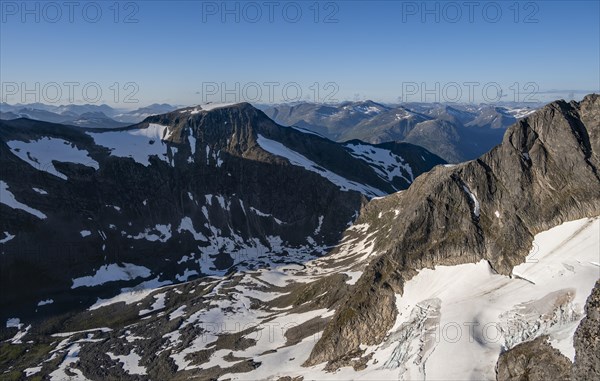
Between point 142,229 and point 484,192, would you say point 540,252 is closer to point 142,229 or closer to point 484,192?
point 484,192

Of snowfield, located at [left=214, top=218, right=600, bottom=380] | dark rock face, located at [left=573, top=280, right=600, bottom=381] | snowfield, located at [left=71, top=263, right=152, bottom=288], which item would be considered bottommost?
snowfield, located at [left=71, top=263, right=152, bottom=288]

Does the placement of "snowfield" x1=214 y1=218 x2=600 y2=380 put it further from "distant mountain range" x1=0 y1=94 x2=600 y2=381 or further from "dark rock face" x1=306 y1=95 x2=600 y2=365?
"dark rock face" x1=306 y1=95 x2=600 y2=365

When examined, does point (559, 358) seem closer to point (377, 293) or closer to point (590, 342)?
point (590, 342)

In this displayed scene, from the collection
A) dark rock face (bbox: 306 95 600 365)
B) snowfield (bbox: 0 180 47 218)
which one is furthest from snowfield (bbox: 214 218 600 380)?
snowfield (bbox: 0 180 47 218)

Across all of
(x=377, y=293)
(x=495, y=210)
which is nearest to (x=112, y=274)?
(x=377, y=293)

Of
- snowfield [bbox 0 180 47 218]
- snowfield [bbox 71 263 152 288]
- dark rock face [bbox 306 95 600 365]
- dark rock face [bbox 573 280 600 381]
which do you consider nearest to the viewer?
dark rock face [bbox 573 280 600 381]

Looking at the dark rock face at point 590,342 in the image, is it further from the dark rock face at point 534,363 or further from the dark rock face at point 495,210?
the dark rock face at point 495,210

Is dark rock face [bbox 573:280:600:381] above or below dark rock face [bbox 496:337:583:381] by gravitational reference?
above
